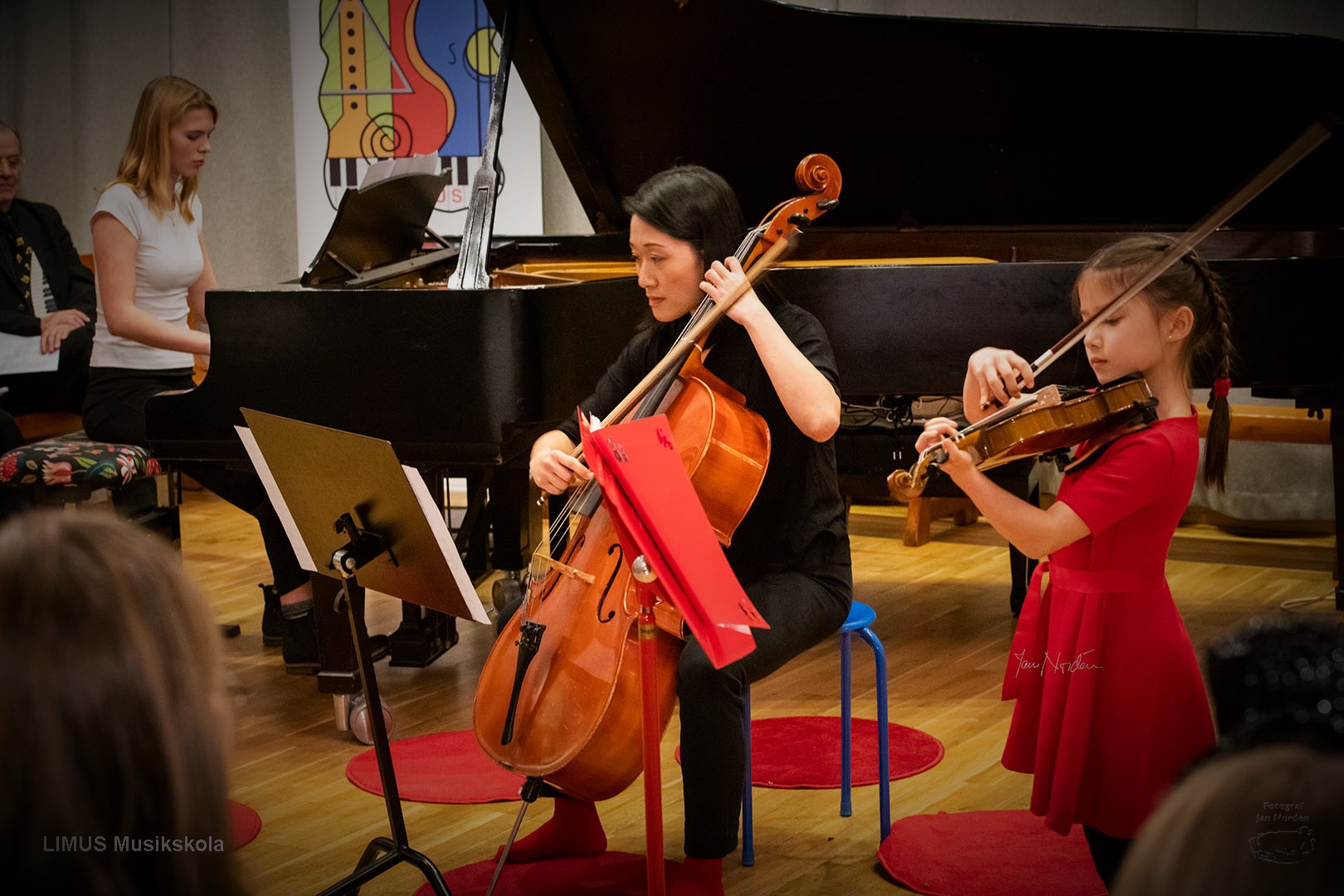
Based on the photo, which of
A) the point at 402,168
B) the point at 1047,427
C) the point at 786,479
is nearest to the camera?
the point at 1047,427

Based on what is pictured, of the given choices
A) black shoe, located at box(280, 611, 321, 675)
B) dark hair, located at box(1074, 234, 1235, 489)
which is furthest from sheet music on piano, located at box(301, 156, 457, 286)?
dark hair, located at box(1074, 234, 1235, 489)

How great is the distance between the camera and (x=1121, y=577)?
6.63 ft

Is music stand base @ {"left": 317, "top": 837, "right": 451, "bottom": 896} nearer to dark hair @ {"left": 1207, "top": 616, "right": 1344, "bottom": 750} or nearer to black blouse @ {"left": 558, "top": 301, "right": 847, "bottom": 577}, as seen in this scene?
black blouse @ {"left": 558, "top": 301, "right": 847, "bottom": 577}

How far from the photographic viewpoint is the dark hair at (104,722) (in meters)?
0.87

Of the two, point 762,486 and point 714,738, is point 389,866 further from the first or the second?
point 762,486

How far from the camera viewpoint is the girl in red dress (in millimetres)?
1977

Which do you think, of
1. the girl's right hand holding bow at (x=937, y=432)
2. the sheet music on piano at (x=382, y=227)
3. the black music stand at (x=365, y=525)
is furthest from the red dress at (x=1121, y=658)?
the sheet music on piano at (x=382, y=227)

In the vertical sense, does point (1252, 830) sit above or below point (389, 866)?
above

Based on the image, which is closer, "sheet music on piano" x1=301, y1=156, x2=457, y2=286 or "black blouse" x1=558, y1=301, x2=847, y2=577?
"black blouse" x1=558, y1=301, x2=847, y2=577

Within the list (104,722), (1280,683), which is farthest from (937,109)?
(104,722)

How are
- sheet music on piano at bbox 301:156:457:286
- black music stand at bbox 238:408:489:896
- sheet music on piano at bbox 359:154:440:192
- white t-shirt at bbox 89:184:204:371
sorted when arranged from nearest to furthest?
black music stand at bbox 238:408:489:896
sheet music on piano at bbox 301:156:457:286
sheet music on piano at bbox 359:154:440:192
white t-shirt at bbox 89:184:204:371

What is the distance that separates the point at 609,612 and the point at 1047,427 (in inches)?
29.0

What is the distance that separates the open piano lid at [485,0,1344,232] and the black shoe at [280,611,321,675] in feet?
5.14

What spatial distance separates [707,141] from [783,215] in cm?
185
